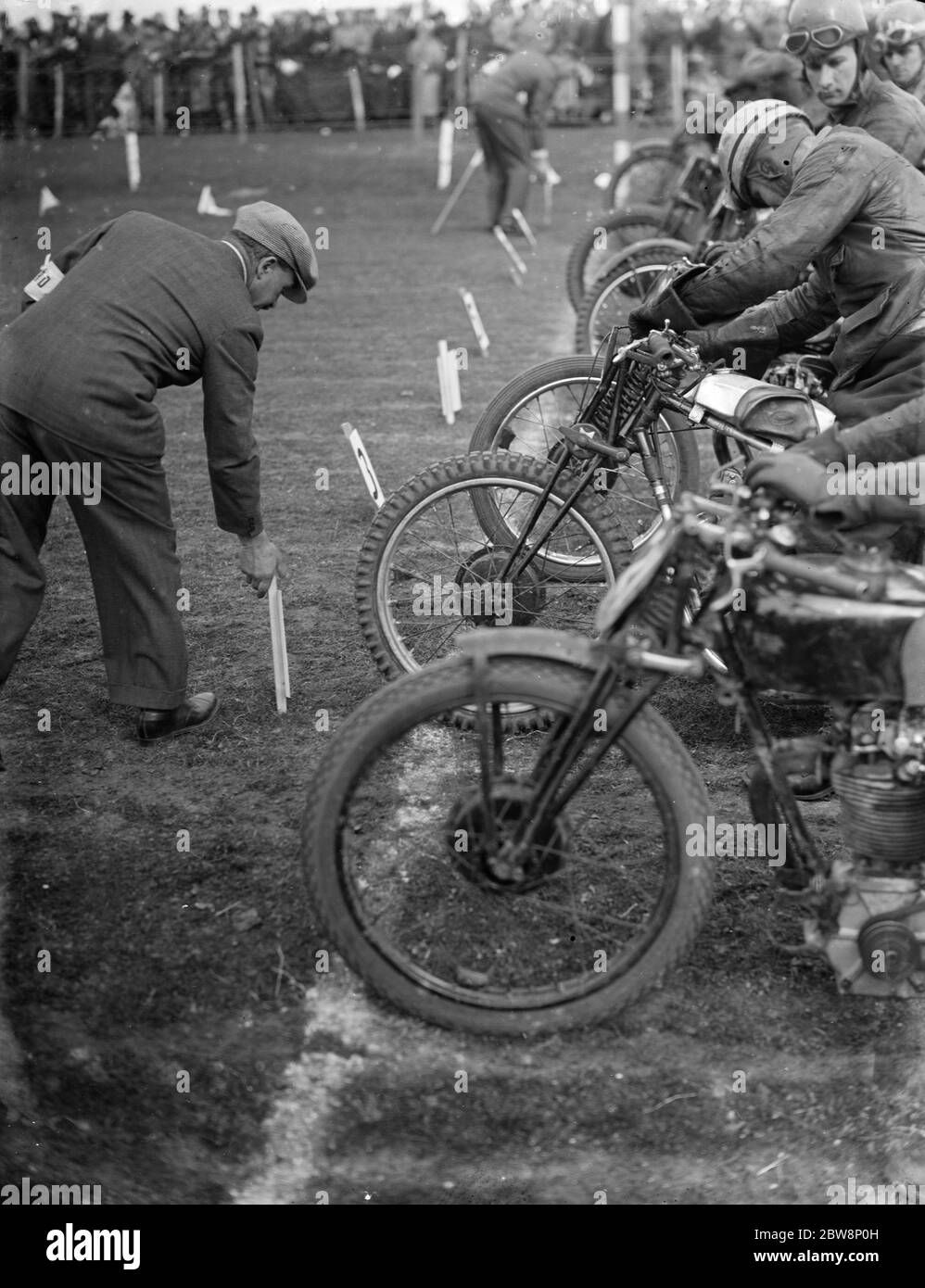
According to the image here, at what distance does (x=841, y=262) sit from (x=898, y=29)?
3.50 meters

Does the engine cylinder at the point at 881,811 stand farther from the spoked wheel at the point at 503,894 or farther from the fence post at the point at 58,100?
the fence post at the point at 58,100

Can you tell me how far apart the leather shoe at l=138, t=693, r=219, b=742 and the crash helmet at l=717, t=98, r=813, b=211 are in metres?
2.55

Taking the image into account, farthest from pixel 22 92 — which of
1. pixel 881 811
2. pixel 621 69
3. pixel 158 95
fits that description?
pixel 881 811

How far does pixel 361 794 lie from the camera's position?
4.31 m

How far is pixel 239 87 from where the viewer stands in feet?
82.6

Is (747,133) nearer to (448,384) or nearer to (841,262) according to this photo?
(841,262)

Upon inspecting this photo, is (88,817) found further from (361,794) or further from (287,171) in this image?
(287,171)

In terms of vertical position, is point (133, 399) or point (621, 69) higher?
point (621, 69)

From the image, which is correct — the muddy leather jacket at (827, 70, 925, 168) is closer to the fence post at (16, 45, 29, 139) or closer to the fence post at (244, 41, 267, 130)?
the fence post at (16, 45, 29, 139)

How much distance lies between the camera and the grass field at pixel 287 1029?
9.62 feet

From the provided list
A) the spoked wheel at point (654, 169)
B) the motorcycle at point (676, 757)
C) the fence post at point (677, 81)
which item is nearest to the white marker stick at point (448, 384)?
the spoked wheel at point (654, 169)

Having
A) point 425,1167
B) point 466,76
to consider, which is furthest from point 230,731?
point 466,76

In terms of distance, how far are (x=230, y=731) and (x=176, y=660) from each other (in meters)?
0.34

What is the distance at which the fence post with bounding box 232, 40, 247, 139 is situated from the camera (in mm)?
24984
